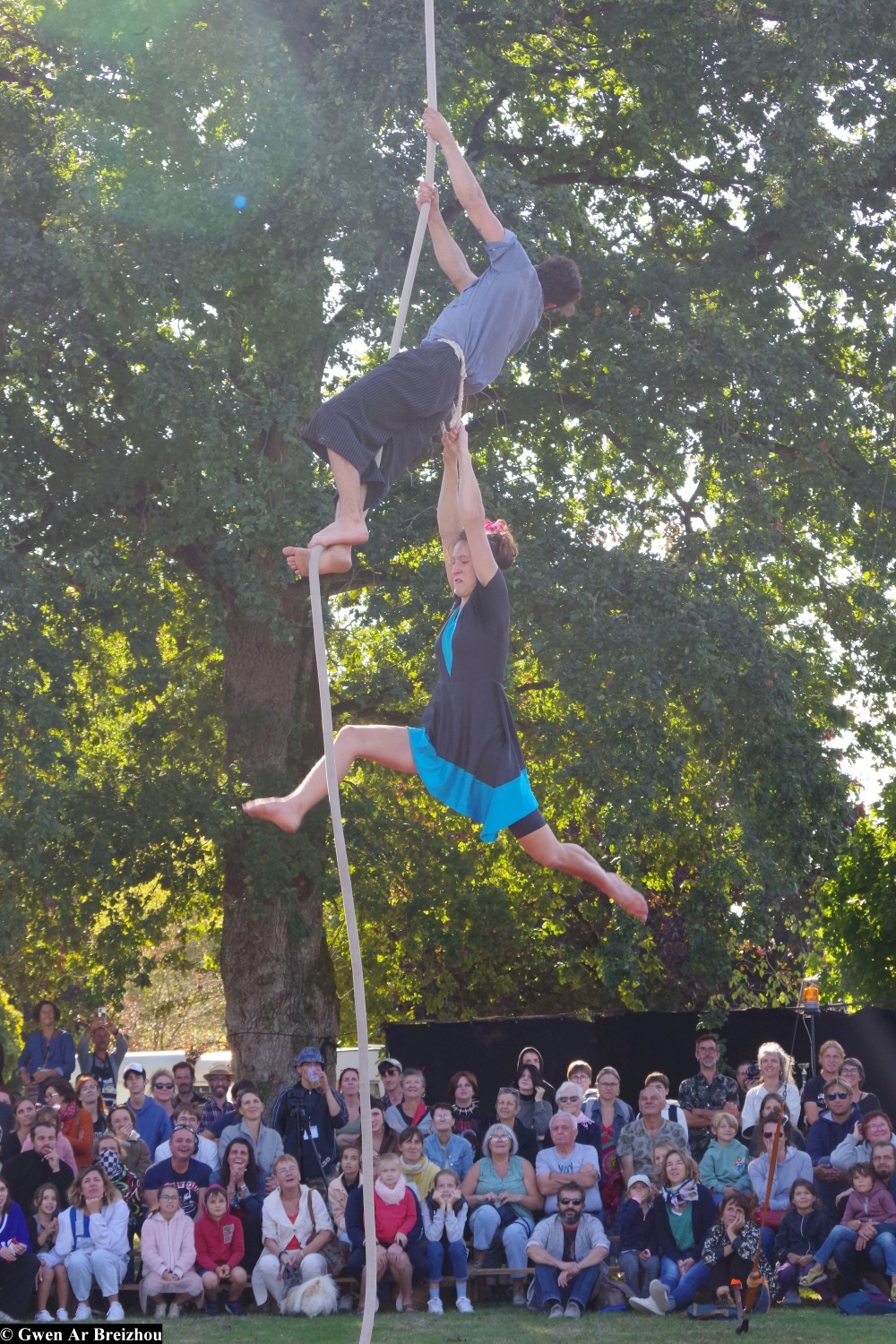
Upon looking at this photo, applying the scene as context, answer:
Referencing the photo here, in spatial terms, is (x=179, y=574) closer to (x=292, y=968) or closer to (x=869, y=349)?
Result: (x=292, y=968)

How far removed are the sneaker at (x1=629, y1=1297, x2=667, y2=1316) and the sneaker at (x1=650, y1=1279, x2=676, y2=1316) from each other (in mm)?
18

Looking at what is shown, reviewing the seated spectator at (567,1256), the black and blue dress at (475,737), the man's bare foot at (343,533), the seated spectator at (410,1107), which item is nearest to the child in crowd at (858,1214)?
the seated spectator at (567,1256)

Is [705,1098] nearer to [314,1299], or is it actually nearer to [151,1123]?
[314,1299]

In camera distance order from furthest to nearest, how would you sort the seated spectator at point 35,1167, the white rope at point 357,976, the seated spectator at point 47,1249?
the seated spectator at point 35,1167 < the seated spectator at point 47,1249 < the white rope at point 357,976

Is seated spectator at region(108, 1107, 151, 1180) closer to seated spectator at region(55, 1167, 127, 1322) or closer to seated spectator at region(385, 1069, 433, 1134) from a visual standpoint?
seated spectator at region(55, 1167, 127, 1322)

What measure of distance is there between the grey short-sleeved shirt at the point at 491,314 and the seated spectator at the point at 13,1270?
15.4ft

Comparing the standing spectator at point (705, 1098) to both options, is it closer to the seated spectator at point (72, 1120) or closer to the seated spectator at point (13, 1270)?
the seated spectator at point (72, 1120)

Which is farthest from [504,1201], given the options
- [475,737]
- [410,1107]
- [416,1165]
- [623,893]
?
[475,737]

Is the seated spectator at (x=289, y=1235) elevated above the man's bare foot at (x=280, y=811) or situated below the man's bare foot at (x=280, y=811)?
below

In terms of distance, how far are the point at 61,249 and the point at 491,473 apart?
9.87 ft

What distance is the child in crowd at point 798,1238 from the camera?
789 centimetres

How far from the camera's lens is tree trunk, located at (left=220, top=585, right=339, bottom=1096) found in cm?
1117

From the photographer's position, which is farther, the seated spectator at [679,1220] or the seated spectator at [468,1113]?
the seated spectator at [468,1113]

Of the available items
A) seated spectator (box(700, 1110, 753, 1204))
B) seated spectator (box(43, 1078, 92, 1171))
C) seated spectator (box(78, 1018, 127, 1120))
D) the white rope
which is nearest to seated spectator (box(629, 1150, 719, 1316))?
seated spectator (box(700, 1110, 753, 1204))
